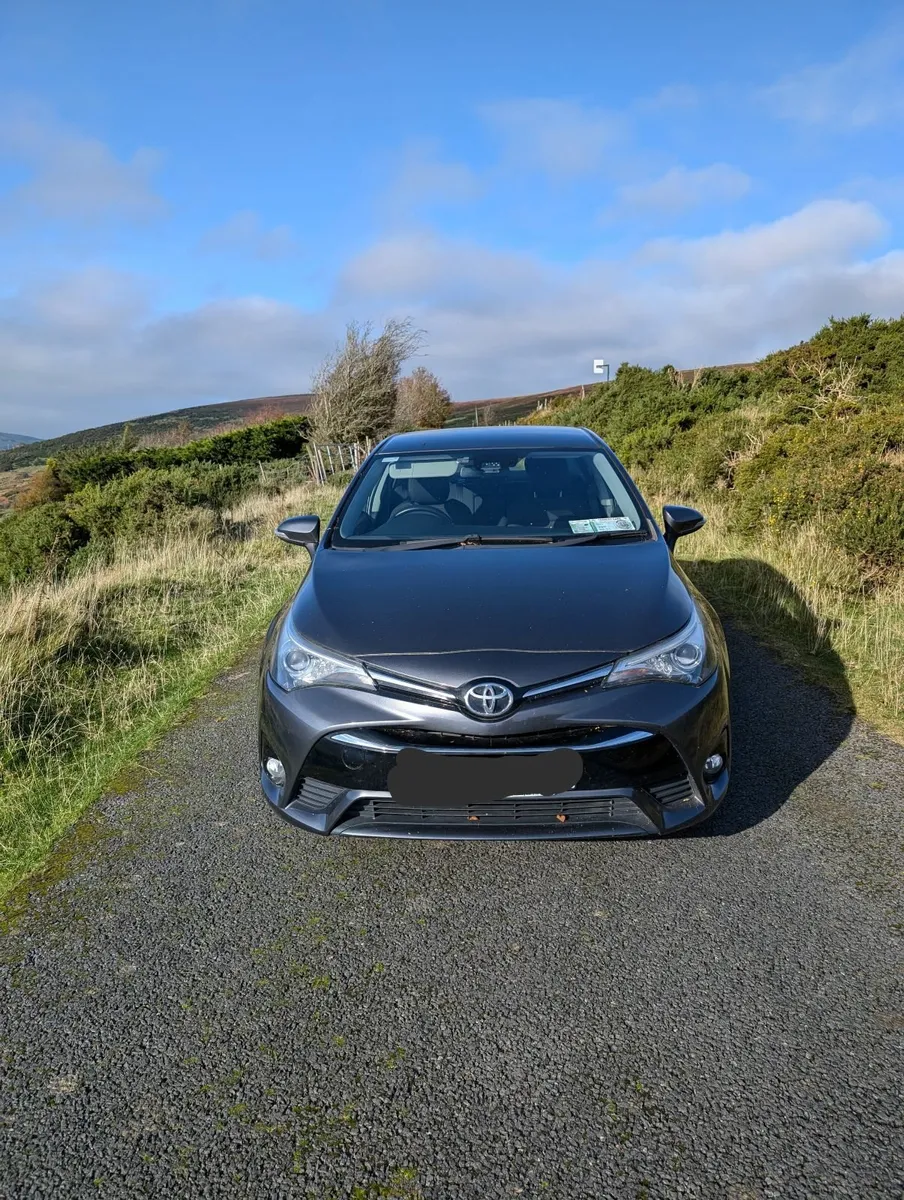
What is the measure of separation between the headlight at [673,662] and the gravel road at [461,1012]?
704mm

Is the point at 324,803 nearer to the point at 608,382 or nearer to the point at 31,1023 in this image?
the point at 31,1023

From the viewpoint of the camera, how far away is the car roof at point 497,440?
435cm

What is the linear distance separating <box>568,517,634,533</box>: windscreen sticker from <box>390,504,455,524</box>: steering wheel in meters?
0.60

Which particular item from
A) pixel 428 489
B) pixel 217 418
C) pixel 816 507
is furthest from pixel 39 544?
pixel 217 418

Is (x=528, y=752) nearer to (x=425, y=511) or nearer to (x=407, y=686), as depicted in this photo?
(x=407, y=686)

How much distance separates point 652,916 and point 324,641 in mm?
1406

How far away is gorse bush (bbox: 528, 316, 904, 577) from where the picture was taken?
6.50 metres

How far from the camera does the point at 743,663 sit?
16.2ft

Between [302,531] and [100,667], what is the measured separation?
2.66m

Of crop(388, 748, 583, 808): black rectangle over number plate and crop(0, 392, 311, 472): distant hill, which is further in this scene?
crop(0, 392, 311, 472): distant hill

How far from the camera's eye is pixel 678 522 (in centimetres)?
376

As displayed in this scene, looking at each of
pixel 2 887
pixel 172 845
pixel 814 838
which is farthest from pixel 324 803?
pixel 814 838

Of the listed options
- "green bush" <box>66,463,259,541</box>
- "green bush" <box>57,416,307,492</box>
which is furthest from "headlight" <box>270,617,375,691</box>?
"green bush" <box>57,416,307,492</box>

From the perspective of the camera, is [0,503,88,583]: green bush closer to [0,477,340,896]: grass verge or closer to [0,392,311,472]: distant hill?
[0,477,340,896]: grass verge
